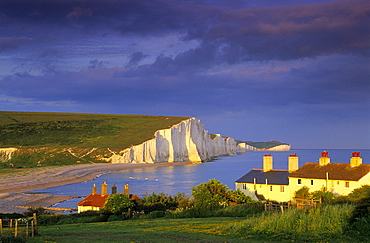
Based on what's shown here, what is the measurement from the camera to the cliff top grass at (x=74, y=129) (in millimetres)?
121875

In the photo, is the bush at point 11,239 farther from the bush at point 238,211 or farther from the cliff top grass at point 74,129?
the cliff top grass at point 74,129

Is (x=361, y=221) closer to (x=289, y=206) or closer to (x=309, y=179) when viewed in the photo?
(x=289, y=206)

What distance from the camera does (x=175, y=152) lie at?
Result: 12581cm

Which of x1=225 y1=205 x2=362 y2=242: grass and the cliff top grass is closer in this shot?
x1=225 y1=205 x2=362 y2=242: grass

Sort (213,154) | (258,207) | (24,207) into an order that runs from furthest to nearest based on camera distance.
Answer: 1. (213,154)
2. (24,207)
3. (258,207)

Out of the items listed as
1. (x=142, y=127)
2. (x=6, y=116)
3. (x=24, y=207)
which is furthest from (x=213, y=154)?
(x=24, y=207)

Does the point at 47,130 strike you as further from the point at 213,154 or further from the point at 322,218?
the point at 322,218

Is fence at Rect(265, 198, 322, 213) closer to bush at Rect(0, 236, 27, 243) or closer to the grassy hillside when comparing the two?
bush at Rect(0, 236, 27, 243)

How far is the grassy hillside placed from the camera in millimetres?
109812

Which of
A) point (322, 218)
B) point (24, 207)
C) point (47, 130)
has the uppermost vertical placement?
point (47, 130)

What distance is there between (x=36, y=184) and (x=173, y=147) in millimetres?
67521

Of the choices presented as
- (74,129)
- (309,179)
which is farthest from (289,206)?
(74,129)

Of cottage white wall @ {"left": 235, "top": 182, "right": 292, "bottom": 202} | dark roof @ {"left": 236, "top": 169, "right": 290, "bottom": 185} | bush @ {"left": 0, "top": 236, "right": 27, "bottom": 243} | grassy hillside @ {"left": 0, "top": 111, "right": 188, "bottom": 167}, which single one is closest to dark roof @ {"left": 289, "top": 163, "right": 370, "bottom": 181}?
dark roof @ {"left": 236, "top": 169, "right": 290, "bottom": 185}

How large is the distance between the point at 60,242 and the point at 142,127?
134613mm
